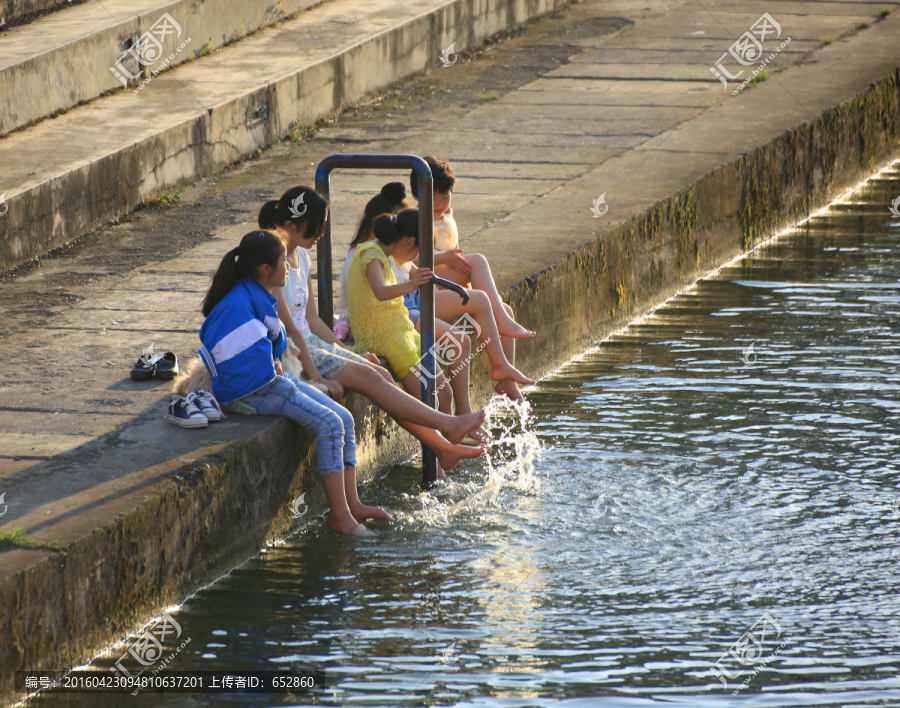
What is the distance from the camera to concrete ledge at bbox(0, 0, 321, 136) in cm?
834

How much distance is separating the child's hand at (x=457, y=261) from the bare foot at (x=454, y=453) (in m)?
1.02

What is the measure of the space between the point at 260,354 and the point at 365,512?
725 millimetres

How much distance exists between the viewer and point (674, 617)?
4449 millimetres

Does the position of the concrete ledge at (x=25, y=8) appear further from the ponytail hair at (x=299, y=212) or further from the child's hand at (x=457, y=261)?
the ponytail hair at (x=299, y=212)

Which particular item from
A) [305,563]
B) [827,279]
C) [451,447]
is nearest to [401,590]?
[305,563]

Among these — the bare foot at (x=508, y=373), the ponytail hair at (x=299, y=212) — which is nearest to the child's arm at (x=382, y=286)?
the ponytail hair at (x=299, y=212)

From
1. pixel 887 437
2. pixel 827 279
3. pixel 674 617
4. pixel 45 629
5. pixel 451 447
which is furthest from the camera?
pixel 827 279

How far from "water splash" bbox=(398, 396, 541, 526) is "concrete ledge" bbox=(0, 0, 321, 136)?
375 cm

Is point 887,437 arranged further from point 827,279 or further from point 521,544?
point 827,279

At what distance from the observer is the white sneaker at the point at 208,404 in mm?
4957

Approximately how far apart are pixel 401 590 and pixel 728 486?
153 cm

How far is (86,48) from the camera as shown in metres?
8.81

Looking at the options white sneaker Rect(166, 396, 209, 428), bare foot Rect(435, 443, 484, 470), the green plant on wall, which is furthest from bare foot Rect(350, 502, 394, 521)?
the green plant on wall

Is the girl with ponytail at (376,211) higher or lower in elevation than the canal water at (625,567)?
higher
